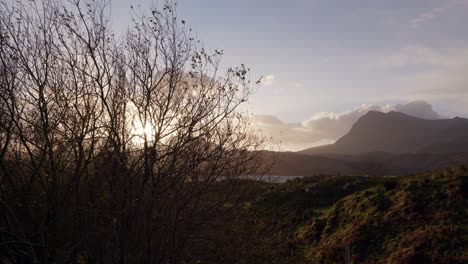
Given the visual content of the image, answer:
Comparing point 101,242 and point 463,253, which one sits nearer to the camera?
point 101,242

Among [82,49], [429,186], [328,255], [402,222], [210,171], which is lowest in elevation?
[328,255]

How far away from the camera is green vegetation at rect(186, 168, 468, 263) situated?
1902 cm

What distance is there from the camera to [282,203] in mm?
38031

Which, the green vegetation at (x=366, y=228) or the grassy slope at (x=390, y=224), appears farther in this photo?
the grassy slope at (x=390, y=224)

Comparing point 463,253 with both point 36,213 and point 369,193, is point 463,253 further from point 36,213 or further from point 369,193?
point 36,213

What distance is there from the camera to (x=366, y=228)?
25.6 metres

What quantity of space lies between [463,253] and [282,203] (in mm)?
20321

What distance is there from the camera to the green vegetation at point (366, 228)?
19016mm

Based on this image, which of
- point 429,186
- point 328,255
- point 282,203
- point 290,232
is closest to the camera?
point 328,255

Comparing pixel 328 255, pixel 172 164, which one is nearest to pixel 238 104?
pixel 172 164

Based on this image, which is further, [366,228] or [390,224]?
[366,228]

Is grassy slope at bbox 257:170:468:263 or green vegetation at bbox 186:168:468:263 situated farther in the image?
grassy slope at bbox 257:170:468:263

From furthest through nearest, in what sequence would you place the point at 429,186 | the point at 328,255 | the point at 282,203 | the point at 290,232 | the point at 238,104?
the point at 282,203, the point at 290,232, the point at 429,186, the point at 328,255, the point at 238,104

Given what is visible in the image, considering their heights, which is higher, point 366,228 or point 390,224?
point 390,224
